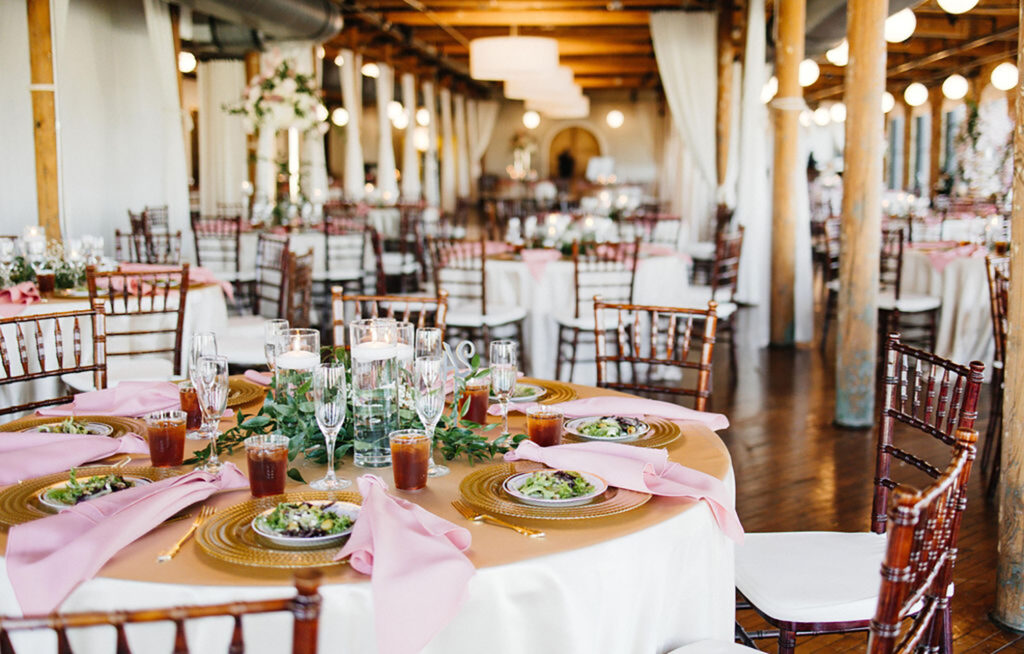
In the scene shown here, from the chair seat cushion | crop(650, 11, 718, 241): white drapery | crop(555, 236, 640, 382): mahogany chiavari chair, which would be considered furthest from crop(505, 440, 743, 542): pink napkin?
crop(650, 11, 718, 241): white drapery

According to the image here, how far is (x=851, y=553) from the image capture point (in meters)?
2.17

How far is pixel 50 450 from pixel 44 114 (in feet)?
16.8

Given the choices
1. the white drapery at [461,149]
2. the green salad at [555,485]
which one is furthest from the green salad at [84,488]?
the white drapery at [461,149]

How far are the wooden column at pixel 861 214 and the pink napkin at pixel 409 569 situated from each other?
3.96 meters

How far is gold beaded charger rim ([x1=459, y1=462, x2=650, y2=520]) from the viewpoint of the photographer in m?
1.60

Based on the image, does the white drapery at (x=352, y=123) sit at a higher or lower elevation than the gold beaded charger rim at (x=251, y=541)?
higher

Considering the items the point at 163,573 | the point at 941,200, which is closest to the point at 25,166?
the point at 163,573

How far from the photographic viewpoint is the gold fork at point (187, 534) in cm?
141

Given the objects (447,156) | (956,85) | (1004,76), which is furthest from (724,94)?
(447,156)

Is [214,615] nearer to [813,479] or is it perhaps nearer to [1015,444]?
[1015,444]

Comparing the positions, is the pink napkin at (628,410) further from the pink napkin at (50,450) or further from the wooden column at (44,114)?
the wooden column at (44,114)

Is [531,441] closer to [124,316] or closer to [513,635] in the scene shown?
[513,635]

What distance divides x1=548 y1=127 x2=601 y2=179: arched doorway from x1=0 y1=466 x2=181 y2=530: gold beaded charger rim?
23.1 m

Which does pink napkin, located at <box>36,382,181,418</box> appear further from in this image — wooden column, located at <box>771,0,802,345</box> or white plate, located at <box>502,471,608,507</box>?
wooden column, located at <box>771,0,802,345</box>
